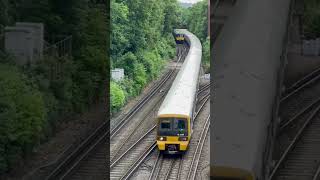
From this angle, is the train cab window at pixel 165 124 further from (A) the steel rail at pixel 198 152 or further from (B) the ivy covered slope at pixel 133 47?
(B) the ivy covered slope at pixel 133 47

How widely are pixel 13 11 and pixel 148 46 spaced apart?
35.4 ft

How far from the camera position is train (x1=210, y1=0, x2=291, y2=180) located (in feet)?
7.84

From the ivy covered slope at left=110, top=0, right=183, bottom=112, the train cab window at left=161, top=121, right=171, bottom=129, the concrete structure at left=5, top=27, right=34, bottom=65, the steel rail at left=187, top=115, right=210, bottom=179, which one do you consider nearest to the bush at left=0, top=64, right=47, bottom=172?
the concrete structure at left=5, top=27, right=34, bottom=65

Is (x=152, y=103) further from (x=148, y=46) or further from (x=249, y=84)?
(x=249, y=84)

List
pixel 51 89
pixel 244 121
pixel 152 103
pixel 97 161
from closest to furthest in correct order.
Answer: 1. pixel 244 121
2. pixel 97 161
3. pixel 51 89
4. pixel 152 103

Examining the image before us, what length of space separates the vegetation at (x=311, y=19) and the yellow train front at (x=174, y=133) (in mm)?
7826

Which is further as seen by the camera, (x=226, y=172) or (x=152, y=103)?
(x=152, y=103)

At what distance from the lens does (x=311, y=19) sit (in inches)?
671

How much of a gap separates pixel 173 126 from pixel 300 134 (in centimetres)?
282

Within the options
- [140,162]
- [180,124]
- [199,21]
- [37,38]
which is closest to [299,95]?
[180,124]

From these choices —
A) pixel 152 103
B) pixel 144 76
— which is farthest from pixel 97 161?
pixel 144 76

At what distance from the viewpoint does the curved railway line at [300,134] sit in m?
8.02

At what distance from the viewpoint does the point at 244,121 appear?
2.51 meters

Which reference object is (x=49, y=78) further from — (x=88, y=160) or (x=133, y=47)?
(x=133, y=47)
